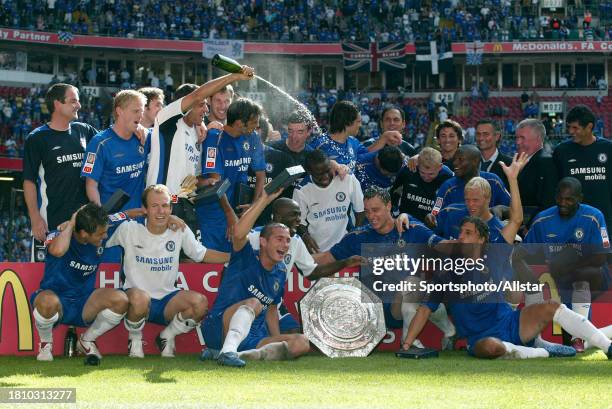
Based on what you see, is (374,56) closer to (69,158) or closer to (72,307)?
(69,158)

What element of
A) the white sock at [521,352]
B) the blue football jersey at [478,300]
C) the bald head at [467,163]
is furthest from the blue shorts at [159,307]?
the bald head at [467,163]

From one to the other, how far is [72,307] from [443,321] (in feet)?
9.77

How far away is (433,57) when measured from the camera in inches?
1673

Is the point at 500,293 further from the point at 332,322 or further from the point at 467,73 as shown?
the point at 467,73

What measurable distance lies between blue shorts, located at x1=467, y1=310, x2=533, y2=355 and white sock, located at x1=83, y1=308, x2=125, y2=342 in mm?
2694

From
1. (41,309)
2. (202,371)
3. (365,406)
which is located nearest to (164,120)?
(41,309)

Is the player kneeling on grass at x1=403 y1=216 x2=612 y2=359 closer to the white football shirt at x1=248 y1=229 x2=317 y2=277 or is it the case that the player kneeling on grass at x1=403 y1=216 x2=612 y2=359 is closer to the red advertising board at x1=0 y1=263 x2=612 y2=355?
the red advertising board at x1=0 y1=263 x2=612 y2=355

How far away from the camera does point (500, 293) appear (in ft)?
25.7

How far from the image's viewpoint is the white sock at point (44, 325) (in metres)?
7.28

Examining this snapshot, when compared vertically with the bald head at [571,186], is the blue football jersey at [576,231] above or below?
below

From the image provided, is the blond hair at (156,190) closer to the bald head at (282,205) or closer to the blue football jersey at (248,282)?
the blue football jersey at (248,282)

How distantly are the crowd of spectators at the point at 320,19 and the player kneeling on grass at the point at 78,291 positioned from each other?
36235 millimetres

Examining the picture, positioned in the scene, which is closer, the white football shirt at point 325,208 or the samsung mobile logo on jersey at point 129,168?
the samsung mobile logo on jersey at point 129,168

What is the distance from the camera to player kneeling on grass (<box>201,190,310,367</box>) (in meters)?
7.26
